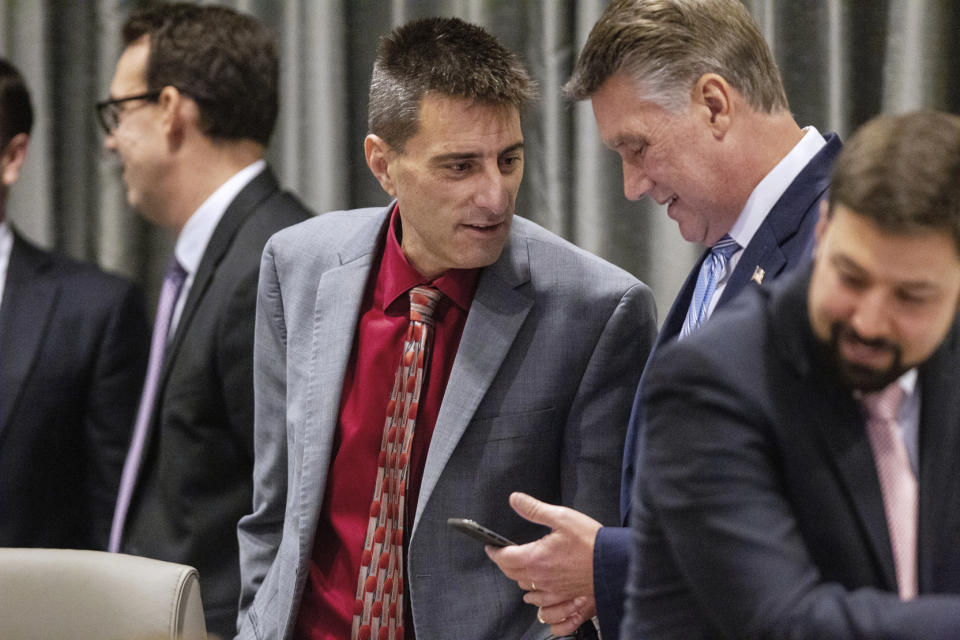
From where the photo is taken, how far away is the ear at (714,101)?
154 centimetres

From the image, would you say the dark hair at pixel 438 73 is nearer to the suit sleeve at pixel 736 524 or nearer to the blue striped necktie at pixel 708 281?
the blue striped necktie at pixel 708 281

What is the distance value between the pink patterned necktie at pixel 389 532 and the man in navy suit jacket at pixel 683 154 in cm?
24

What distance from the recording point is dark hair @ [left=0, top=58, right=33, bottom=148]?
2.61m

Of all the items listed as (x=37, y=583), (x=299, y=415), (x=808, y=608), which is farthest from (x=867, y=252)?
(x=37, y=583)

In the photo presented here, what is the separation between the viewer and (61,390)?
8.09ft

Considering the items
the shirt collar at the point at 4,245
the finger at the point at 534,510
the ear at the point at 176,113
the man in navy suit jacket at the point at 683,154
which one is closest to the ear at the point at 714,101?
the man in navy suit jacket at the point at 683,154

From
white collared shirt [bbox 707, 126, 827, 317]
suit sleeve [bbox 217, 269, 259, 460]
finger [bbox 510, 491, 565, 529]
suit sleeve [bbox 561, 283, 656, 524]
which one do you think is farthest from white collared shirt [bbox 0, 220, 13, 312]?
white collared shirt [bbox 707, 126, 827, 317]

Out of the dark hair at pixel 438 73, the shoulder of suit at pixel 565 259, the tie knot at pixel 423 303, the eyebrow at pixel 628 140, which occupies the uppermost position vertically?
the dark hair at pixel 438 73

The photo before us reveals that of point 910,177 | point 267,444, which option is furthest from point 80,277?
point 910,177

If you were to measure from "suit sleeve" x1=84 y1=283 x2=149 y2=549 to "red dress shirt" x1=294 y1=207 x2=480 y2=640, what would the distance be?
0.91 metres

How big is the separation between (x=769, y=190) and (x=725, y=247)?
0.11 metres

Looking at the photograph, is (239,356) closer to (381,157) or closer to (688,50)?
(381,157)

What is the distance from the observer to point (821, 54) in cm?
241

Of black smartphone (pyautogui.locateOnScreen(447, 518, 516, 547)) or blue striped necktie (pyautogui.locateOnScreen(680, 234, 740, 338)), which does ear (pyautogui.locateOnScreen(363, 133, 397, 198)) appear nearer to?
blue striped necktie (pyautogui.locateOnScreen(680, 234, 740, 338))
